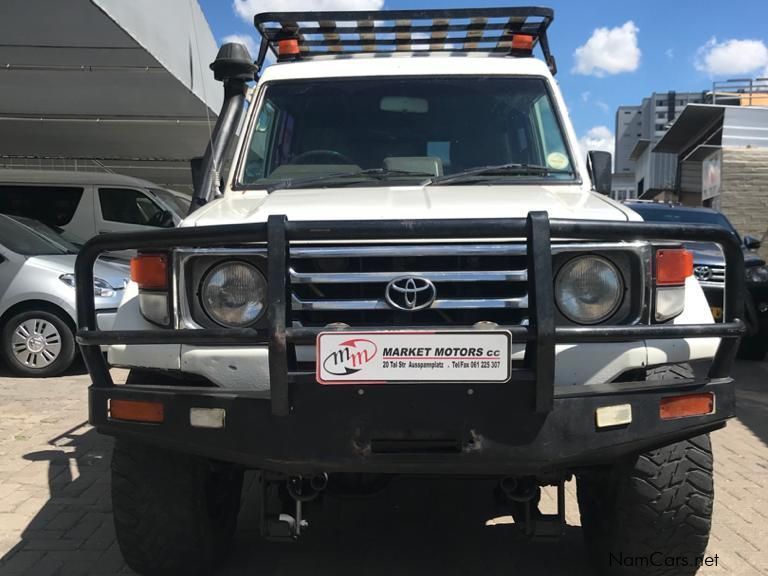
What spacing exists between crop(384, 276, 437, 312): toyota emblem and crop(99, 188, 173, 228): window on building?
899cm

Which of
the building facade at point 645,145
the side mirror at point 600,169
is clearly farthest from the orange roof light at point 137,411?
the building facade at point 645,145

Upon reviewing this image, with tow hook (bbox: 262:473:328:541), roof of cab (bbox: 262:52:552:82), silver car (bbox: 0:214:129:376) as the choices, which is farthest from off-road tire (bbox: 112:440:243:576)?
silver car (bbox: 0:214:129:376)

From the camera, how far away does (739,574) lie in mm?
3254

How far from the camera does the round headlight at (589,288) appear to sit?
2582 mm

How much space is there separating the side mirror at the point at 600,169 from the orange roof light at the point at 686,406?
154 centimetres

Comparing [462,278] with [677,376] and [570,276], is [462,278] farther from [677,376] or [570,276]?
[677,376]

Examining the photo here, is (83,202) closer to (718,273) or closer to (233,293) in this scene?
(718,273)

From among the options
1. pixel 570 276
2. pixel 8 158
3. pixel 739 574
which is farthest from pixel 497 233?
pixel 8 158

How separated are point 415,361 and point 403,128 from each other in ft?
6.42

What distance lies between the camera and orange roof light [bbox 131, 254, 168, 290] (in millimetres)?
2662

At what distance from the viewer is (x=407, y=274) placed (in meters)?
2.52

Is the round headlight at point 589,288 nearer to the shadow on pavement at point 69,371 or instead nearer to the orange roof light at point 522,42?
the orange roof light at point 522,42

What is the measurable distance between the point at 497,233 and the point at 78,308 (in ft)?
5.02

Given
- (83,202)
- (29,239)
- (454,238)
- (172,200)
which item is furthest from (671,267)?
(83,202)
